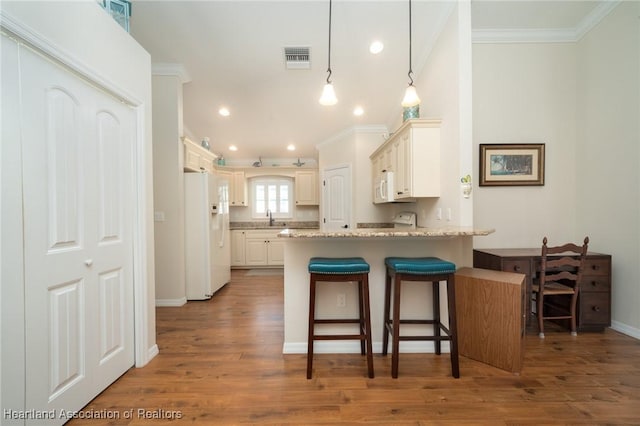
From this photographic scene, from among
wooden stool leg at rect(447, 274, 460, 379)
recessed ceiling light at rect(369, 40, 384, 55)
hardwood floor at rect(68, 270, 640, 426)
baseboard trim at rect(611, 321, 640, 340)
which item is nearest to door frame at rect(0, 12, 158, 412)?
hardwood floor at rect(68, 270, 640, 426)

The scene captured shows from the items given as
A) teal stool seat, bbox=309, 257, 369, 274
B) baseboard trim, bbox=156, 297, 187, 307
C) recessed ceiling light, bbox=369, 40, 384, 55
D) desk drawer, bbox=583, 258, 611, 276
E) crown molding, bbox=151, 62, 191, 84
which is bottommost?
baseboard trim, bbox=156, 297, 187, 307

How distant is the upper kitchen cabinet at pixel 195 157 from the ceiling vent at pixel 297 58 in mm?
1699

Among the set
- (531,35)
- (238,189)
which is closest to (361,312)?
(531,35)

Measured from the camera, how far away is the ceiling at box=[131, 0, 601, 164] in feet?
8.45

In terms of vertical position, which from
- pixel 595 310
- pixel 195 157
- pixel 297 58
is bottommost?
pixel 595 310

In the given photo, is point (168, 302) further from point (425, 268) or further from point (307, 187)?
point (307, 187)

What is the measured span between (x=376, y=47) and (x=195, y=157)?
283 cm

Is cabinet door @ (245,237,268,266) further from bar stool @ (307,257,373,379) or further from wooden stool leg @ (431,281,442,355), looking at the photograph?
wooden stool leg @ (431,281,442,355)

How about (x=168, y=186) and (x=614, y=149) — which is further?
(x=168, y=186)

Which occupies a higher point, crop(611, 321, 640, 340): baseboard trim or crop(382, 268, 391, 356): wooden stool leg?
crop(382, 268, 391, 356): wooden stool leg

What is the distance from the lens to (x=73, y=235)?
1.51 m

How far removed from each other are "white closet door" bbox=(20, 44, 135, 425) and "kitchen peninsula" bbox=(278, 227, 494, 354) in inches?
48.2

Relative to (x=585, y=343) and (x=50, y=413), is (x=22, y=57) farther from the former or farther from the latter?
(x=585, y=343)

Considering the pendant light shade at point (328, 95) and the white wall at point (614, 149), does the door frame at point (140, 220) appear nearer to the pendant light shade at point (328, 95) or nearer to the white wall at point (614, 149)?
the pendant light shade at point (328, 95)
